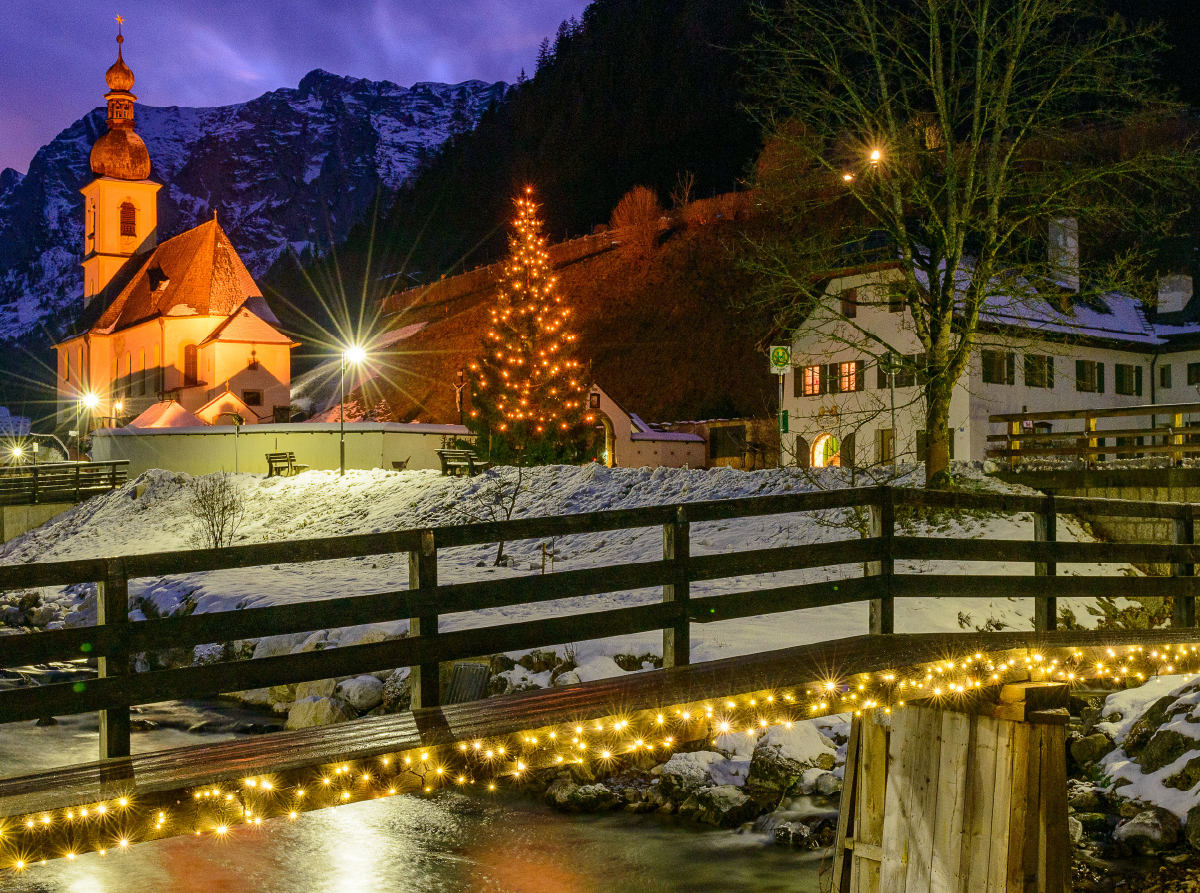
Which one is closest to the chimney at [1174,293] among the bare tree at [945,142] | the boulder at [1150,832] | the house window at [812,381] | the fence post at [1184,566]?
the house window at [812,381]

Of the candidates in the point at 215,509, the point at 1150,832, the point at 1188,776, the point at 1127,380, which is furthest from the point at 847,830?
the point at 1127,380

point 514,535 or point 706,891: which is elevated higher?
point 514,535

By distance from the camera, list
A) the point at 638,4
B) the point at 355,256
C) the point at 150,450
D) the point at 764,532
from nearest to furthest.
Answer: the point at 764,532 < the point at 150,450 < the point at 638,4 < the point at 355,256

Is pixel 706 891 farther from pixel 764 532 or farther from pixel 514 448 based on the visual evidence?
pixel 514 448

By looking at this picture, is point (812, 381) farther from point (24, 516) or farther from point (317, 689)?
point (24, 516)

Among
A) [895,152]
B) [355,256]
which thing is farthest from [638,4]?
[895,152]

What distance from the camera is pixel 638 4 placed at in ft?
367

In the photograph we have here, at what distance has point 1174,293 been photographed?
137 ft

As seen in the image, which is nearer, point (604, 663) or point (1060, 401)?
point (604, 663)

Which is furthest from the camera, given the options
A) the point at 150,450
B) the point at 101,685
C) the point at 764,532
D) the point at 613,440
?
the point at 613,440

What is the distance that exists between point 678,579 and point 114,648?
10.8ft

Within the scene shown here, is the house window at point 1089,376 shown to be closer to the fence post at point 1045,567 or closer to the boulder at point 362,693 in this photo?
the boulder at point 362,693

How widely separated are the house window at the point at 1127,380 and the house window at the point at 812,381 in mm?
10437

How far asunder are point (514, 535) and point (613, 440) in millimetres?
44217
